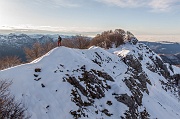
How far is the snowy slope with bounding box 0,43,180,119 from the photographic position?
23516 mm

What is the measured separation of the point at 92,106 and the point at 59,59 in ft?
31.9

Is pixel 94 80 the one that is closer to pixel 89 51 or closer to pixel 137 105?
pixel 137 105

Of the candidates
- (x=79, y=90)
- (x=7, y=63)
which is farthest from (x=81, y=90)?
(x=7, y=63)

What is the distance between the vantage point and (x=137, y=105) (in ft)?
111

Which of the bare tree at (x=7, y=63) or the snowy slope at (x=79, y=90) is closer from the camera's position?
the snowy slope at (x=79, y=90)

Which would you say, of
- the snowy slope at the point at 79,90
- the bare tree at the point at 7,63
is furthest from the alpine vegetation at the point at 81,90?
the bare tree at the point at 7,63

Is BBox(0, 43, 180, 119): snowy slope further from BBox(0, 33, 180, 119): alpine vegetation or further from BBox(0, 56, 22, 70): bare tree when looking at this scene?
BBox(0, 56, 22, 70): bare tree

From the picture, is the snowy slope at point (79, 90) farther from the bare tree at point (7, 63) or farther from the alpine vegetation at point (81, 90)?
the bare tree at point (7, 63)

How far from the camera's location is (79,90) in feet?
91.0

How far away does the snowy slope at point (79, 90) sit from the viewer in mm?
23516

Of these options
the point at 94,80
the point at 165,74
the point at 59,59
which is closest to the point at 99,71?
the point at 94,80

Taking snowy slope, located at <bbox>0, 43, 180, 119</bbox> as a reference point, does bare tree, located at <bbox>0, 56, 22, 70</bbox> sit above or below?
below

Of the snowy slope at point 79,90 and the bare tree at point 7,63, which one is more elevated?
the snowy slope at point 79,90

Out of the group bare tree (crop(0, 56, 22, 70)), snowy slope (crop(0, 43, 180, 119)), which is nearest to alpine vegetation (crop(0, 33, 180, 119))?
snowy slope (crop(0, 43, 180, 119))
